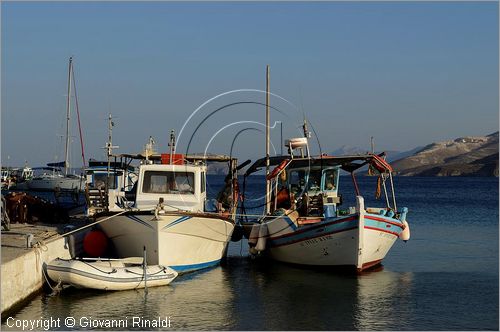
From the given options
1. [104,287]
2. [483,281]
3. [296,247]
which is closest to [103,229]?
[104,287]

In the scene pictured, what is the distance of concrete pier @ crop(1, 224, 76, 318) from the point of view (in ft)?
62.4

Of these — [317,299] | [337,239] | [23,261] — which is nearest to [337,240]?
[337,239]

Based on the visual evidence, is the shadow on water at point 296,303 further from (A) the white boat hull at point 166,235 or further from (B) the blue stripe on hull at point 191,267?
(A) the white boat hull at point 166,235

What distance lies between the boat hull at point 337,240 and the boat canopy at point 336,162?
8.67 ft

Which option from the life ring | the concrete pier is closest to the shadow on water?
the concrete pier

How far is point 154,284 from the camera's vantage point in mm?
23906

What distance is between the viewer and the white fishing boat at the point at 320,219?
27.3 m

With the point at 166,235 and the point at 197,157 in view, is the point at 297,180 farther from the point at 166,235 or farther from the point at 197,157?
the point at 166,235

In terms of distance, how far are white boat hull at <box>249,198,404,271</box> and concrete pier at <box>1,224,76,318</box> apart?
893cm

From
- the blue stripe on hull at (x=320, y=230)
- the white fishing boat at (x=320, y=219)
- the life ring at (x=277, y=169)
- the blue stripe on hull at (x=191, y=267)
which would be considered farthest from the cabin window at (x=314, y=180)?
the blue stripe on hull at (x=191, y=267)

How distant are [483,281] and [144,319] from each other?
1404 cm

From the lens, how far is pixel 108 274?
2269 cm

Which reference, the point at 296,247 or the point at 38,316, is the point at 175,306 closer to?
the point at 38,316

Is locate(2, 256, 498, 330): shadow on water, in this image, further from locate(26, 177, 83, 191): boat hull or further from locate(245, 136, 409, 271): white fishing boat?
locate(26, 177, 83, 191): boat hull
